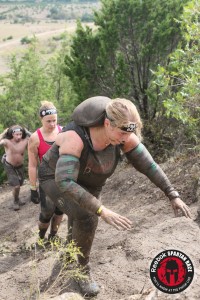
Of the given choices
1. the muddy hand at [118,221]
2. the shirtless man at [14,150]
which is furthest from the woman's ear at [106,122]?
the shirtless man at [14,150]

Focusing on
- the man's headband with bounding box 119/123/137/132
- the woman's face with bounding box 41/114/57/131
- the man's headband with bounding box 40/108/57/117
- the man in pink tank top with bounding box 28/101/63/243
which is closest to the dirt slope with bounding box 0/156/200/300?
the man in pink tank top with bounding box 28/101/63/243


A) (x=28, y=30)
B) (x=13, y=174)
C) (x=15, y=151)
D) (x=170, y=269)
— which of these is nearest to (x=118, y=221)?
(x=170, y=269)

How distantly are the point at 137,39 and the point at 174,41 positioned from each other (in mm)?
893

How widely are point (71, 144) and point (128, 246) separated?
60.0 inches

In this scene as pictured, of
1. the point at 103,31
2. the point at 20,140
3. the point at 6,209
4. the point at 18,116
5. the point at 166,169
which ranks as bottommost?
the point at 18,116

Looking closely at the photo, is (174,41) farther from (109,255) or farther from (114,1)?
(109,255)

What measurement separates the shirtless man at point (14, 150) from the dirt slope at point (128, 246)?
747 mm

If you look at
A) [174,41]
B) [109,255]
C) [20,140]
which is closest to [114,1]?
[174,41]

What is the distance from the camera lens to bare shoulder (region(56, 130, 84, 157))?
10.7ft

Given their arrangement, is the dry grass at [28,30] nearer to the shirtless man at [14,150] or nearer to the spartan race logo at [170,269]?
the shirtless man at [14,150]

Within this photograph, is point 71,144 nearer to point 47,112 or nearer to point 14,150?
point 47,112

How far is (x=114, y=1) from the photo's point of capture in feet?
34.7

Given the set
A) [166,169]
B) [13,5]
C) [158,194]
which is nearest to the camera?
[158,194]

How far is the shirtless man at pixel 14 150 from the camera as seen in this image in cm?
751
